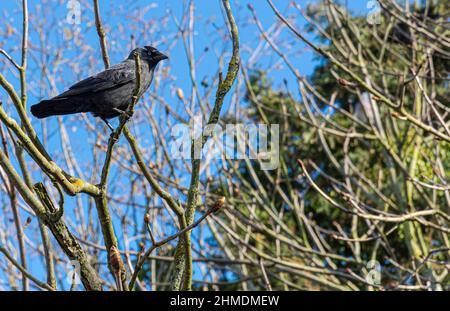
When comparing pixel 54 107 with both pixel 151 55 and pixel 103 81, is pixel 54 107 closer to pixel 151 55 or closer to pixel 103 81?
pixel 103 81

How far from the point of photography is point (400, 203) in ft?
22.9

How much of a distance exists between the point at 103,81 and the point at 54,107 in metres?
0.42

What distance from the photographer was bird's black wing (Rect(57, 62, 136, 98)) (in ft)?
13.8

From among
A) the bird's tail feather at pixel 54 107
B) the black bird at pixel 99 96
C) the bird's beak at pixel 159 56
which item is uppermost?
the bird's beak at pixel 159 56

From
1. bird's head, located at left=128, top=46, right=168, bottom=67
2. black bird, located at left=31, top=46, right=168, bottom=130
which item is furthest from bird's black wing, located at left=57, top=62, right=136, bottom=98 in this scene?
bird's head, located at left=128, top=46, right=168, bottom=67

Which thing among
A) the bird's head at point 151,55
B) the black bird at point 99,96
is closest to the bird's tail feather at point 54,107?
the black bird at point 99,96

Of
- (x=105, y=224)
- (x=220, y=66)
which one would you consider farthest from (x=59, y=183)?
(x=220, y=66)

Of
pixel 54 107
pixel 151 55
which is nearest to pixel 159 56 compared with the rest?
pixel 151 55

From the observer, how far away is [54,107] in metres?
4.07

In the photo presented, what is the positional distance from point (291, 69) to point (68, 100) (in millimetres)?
3010

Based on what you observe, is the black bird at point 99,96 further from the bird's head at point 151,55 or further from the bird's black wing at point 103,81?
Result: the bird's head at point 151,55

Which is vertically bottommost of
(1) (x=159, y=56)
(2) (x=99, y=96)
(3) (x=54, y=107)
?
(3) (x=54, y=107)

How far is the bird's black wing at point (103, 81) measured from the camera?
4.19 meters

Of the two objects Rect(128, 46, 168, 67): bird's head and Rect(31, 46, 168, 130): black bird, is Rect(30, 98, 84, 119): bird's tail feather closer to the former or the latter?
Rect(31, 46, 168, 130): black bird
